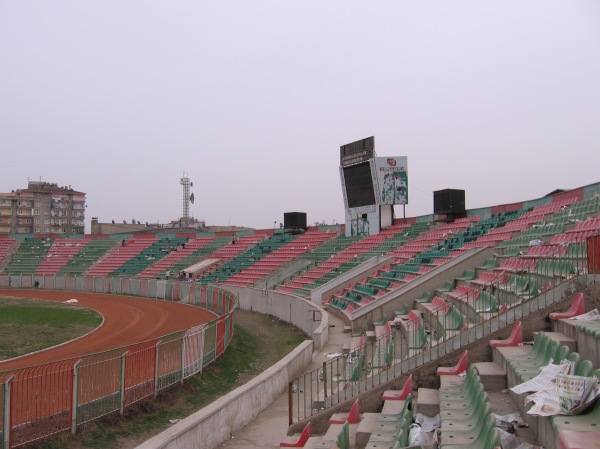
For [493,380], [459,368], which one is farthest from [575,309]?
[459,368]

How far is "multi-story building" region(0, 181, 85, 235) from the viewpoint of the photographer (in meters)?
112

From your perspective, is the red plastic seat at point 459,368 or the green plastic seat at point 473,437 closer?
the green plastic seat at point 473,437

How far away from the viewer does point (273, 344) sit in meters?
20.5

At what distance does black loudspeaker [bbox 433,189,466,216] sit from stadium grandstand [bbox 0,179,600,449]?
3.38 metres

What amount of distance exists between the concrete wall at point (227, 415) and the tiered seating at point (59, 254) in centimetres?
4283

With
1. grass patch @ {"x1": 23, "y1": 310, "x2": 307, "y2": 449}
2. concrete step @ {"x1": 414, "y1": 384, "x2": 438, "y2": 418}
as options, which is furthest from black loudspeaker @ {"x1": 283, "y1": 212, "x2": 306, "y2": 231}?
concrete step @ {"x1": 414, "y1": 384, "x2": 438, "y2": 418}

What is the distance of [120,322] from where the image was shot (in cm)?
2541

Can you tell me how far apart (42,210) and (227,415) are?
386 ft

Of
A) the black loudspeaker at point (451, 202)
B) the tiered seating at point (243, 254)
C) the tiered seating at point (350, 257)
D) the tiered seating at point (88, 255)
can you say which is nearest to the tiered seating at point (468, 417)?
A: the tiered seating at point (350, 257)

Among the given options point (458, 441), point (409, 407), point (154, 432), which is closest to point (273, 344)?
point (154, 432)

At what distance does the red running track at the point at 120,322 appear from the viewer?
17.0 meters

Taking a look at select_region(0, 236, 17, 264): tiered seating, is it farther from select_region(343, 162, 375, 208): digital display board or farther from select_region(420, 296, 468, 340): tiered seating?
select_region(420, 296, 468, 340): tiered seating

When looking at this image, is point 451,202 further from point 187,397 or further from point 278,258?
point 187,397

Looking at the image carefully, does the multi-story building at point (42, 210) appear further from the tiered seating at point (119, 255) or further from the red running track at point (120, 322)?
the red running track at point (120, 322)
